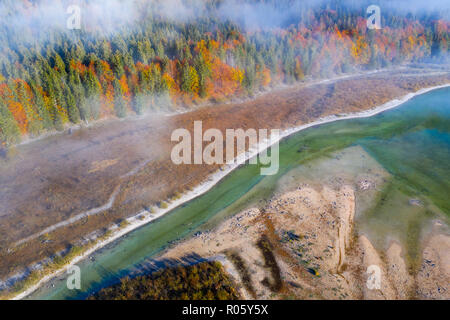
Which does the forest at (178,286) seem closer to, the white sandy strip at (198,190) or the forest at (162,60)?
the white sandy strip at (198,190)

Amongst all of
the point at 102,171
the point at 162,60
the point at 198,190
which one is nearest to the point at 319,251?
the point at 198,190

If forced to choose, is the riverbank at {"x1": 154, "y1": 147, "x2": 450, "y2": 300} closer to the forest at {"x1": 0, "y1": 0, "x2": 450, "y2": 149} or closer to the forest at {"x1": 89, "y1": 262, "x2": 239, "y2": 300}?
the forest at {"x1": 89, "y1": 262, "x2": 239, "y2": 300}

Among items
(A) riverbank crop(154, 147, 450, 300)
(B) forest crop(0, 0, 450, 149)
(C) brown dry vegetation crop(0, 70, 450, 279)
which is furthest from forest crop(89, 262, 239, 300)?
(B) forest crop(0, 0, 450, 149)

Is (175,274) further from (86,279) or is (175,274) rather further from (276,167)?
(276,167)

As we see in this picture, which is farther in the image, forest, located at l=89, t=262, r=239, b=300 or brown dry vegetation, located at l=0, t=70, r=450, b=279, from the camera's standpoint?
brown dry vegetation, located at l=0, t=70, r=450, b=279

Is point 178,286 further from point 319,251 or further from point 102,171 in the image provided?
point 102,171

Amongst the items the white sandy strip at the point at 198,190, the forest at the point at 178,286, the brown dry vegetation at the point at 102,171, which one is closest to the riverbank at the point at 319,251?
the forest at the point at 178,286
